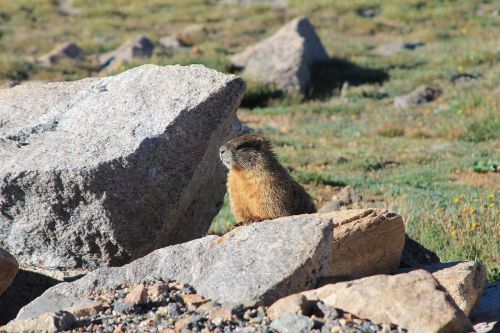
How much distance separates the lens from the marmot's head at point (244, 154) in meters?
6.48

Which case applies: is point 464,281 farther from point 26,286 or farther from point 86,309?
point 26,286

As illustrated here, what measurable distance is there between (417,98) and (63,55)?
1180cm

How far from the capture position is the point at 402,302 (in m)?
4.69

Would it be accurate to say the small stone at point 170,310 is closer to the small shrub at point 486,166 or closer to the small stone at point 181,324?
the small stone at point 181,324

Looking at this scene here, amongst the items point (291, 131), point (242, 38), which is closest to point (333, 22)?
point (242, 38)

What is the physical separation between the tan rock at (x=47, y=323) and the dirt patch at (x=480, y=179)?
754 cm

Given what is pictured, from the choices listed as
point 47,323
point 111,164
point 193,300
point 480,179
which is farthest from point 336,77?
point 47,323

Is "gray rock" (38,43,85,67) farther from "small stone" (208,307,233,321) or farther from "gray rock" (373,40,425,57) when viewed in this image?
"small stone" (208,307,233,321)

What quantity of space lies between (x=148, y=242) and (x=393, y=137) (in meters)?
9.22

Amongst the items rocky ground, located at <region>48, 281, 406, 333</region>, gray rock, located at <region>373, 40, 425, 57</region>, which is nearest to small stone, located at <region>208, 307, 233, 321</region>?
rocky ground, located at <region>48, 281, 406, 333</region>

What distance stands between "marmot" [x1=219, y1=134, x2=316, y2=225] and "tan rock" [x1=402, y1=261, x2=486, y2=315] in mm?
1325

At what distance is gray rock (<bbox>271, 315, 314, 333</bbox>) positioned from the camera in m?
4.52

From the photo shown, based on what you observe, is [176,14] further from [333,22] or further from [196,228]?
[196,228]

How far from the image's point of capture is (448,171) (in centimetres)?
1213
